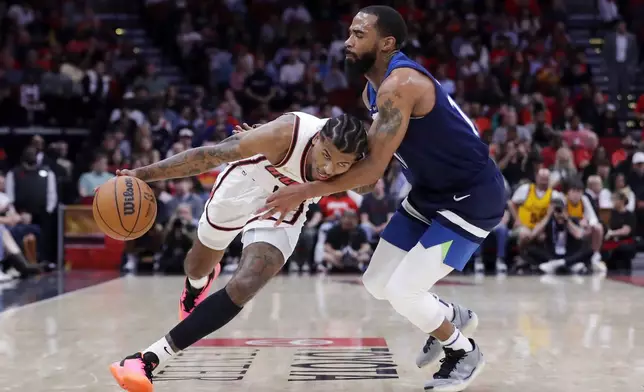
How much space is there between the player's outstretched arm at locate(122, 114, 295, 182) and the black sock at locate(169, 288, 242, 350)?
1.98ft

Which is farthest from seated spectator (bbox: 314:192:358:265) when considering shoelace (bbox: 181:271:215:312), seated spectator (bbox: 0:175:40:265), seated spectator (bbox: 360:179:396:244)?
shoelace (bbox: 181:271:215:312)

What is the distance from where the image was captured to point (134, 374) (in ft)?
13.4

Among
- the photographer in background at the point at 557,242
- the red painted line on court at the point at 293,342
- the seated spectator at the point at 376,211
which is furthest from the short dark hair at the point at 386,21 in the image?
the photographer in background at the point at 557,242

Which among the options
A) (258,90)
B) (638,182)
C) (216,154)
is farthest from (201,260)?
(258,90)

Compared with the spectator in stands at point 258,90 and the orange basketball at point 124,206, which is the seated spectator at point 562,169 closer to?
the spectator in stands at point 258,90

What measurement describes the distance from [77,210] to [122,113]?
2378mm

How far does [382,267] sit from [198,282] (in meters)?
1.42

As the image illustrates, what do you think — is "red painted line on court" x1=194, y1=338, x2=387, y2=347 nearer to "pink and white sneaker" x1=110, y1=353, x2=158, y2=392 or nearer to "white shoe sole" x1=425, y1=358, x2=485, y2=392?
"white shoe sole" x1=425, y1=358, x2=485, y2=392

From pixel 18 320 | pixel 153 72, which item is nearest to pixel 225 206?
pixel 18 320

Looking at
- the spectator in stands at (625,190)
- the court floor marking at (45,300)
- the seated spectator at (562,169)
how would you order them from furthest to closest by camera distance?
the spectator in stands at (625,190) → the seated spectator at (562,169) → the court floor marking at (45,300)

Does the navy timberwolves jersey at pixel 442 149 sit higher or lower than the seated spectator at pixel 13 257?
higher

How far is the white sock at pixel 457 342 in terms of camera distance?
182 inches

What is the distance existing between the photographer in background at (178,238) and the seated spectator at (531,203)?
415 centimetres

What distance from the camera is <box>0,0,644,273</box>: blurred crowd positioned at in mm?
12414
